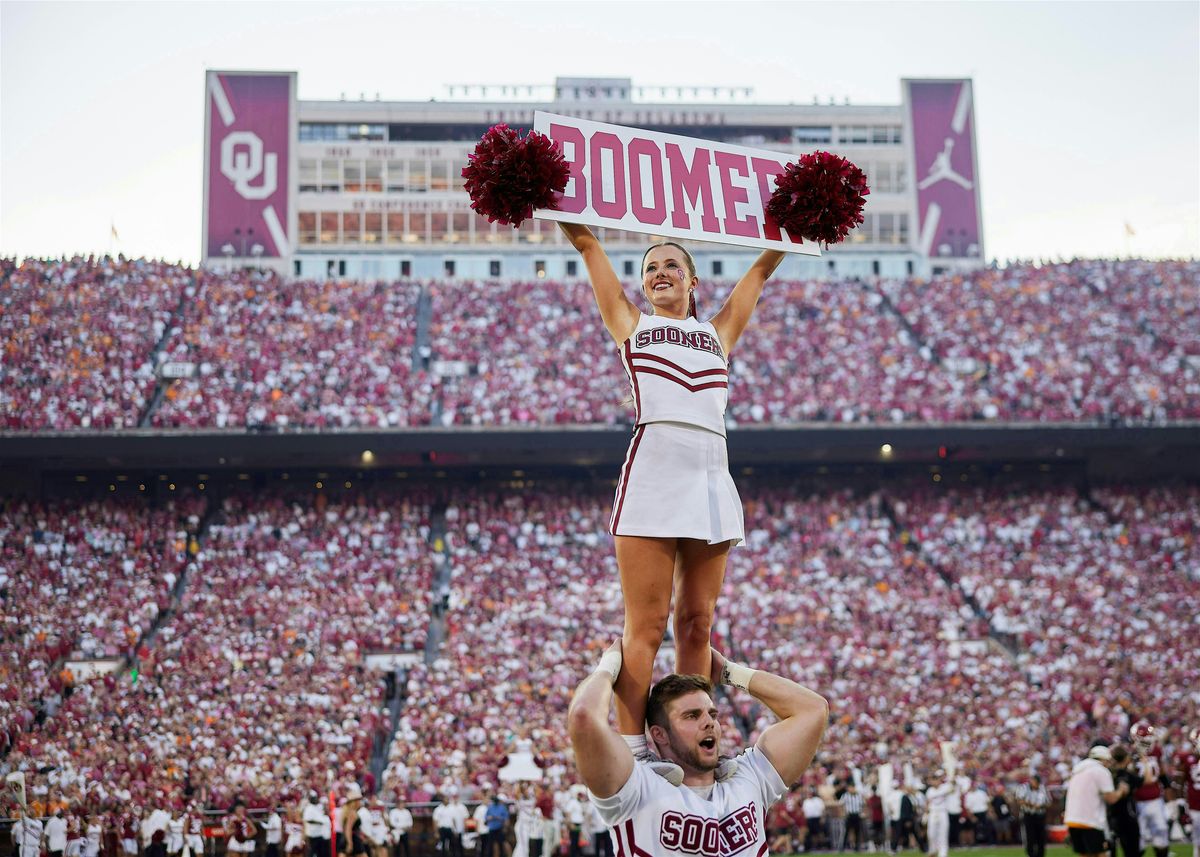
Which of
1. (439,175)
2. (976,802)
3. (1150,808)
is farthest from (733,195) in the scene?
(439,175)

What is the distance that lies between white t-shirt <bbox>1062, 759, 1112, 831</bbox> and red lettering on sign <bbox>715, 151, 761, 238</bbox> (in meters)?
7.69

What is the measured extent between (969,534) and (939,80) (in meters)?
17.8

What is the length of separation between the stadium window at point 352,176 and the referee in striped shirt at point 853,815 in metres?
25.6

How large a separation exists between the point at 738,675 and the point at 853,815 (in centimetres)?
1446

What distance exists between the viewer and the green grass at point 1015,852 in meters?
15.1

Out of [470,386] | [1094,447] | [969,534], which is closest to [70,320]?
[470,386]

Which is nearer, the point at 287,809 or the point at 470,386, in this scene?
the point at 287,809

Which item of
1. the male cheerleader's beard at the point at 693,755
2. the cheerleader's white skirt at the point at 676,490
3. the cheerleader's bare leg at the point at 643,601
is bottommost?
the male cheerleader's beard at the point at 693,755

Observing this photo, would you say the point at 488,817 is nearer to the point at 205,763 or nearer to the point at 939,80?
the point at 205,763

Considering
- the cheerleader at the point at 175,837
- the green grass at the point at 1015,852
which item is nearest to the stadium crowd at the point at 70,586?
the cheerleader at the point at 175,837

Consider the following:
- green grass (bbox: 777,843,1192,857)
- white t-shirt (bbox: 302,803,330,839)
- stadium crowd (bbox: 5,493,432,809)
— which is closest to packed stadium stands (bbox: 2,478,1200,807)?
stadium crowd (bbox: 5,493,432,809)

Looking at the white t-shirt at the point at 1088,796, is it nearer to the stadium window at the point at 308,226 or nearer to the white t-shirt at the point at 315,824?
the white t-shirt at the point at 315,824

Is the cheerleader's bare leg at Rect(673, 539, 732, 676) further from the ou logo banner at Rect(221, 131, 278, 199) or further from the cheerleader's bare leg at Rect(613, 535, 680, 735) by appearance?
the ou logo banner at Rect(221, 131, 278, 199)

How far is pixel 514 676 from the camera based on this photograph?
20344mm
